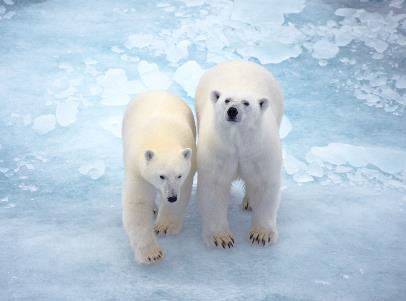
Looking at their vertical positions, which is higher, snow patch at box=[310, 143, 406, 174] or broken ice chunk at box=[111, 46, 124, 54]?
broken ice chunk at box=[111, 46, 124, 54]

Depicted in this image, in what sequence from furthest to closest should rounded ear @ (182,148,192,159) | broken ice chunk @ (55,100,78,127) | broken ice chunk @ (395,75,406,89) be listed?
broken ice chunk @ (395,75,406,89)
broken ice chunk @ (55,100,78,127)
rounded ear @ (182,148,192,159)

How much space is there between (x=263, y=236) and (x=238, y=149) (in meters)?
0.70

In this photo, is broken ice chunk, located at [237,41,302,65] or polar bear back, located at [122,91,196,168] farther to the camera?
broken ice chunk, located at [237,41,302,65]

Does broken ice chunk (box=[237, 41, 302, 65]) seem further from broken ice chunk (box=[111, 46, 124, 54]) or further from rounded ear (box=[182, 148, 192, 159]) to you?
rounded ear (box=[182, 148, 192, 159])

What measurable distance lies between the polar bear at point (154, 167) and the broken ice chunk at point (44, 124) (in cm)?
154

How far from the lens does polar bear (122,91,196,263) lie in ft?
11.4

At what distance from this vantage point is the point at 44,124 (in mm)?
5629

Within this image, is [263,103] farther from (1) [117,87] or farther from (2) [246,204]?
(1) [117,87]

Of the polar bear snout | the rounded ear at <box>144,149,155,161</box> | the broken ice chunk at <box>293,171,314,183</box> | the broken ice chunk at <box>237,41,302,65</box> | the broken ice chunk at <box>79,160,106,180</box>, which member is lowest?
the broken ice chunk at <box>79,160,106,180</box>

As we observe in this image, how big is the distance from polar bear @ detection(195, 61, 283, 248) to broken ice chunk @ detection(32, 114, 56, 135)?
5.86ft

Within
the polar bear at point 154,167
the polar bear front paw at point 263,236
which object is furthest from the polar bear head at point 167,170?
the polar bear front paw at point 263,236

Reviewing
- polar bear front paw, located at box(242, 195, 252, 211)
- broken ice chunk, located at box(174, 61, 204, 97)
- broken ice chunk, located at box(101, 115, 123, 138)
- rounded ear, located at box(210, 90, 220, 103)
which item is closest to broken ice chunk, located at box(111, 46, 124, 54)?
broken ice chunk, located at box(174, 61, 204, 97)

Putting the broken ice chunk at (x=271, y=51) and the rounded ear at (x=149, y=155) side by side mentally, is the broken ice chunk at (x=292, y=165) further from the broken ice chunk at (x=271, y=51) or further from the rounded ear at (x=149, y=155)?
the broken ice chunk at (x=271, y=51)

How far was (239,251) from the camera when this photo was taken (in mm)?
3984
